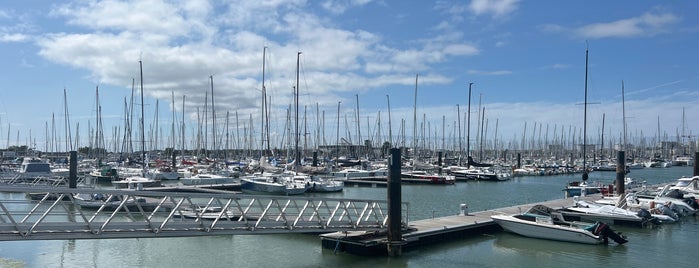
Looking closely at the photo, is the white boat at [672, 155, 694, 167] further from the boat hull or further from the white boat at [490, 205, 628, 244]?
the boat hull

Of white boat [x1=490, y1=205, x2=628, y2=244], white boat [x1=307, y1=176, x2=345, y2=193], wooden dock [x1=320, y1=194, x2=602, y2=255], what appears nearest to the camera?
wooden dock [x1=320, y1=194, x2=602, y2=255]

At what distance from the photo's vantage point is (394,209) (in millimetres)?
25953

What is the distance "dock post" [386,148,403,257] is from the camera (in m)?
25.9

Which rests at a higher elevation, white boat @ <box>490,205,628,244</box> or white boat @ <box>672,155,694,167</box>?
white boat @ <box>490,205,628,244</box>

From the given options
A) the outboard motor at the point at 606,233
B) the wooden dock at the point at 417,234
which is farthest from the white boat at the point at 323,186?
the outboard motor at the point at 606,233

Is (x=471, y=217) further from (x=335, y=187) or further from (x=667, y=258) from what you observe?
(x=335, y=187)

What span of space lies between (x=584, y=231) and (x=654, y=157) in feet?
551

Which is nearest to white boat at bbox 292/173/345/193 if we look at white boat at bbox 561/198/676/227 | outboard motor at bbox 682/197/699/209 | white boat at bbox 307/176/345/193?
white boat at bbox 307/176/345/193

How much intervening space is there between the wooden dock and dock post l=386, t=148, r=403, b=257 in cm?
32

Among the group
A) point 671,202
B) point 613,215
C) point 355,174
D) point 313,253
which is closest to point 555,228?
point 613,215

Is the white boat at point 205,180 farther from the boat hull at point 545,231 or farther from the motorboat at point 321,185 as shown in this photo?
the boat hull at point 545,231

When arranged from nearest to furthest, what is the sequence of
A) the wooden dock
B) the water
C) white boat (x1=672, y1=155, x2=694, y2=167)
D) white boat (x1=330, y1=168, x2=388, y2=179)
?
the water < the wooden dock < white boat (x1=330, y1=168, x2=388, y2=179) < white boat (x1=672, y1=155, x2=694, y2=167)

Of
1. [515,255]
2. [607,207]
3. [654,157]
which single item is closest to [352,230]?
[515,255]

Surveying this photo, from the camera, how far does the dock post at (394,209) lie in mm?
25922
